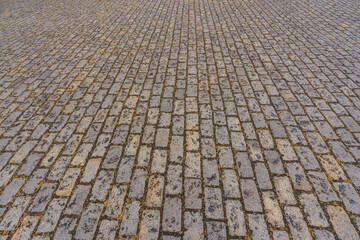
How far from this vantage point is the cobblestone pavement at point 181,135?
7.16ft

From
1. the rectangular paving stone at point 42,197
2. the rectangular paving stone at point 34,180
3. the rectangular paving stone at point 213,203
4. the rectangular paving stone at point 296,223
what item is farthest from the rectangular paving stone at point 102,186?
the rectangular paving stone at point 296,223

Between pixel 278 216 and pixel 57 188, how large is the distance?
263 cm

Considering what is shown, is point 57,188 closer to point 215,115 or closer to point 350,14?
point 215,115

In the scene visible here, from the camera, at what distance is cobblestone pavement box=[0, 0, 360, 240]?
86.0 inches

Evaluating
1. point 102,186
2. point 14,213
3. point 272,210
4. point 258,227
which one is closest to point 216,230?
point 258,227

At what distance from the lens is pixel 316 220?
2.13 meters

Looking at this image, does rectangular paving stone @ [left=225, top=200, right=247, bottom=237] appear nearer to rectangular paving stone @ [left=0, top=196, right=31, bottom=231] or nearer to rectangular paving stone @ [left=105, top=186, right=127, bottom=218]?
rectangular paving stone @ [left=105, top=186, right=127, bottom=218]

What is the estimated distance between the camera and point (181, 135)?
3.09 m

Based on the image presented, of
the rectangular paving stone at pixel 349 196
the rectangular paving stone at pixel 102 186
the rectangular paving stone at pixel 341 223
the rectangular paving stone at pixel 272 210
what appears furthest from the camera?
the rectangular paving stone at pixel 102 186

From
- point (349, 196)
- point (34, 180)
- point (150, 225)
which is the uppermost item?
point (34, 180)

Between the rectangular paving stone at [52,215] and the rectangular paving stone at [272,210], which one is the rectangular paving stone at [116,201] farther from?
the rectangular paving stone at [272,210]

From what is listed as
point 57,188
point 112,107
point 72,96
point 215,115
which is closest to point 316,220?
point 215,115

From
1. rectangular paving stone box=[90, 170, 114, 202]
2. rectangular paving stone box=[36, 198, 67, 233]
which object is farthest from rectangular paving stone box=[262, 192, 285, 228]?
rectangular paving stone box=[36, 198, 67, 233]

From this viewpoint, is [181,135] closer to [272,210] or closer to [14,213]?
[272,210]
